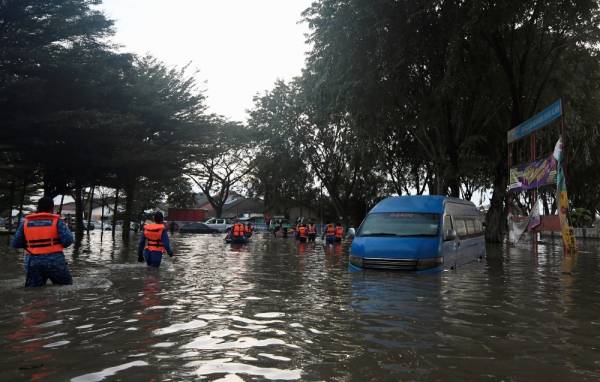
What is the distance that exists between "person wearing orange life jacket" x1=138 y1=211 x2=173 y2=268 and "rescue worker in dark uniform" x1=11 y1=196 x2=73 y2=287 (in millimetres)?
3150

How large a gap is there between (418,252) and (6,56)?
1556 cm

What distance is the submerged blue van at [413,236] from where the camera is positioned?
12062 millimetres

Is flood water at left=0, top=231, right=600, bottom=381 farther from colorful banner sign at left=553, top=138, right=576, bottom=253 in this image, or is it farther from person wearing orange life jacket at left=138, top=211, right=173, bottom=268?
colorful banner sign at left=553, top=138, right=576, bottom=253

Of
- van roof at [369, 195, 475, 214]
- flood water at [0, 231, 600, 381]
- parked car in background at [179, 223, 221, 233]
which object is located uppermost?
van roof at [369, 195, 475, 214]

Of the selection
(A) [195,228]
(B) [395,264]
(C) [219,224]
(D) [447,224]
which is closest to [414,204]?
(D) [447,224]

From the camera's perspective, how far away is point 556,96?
2702cm

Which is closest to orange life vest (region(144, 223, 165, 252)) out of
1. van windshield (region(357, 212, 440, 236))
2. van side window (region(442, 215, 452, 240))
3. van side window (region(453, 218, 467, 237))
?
van windshield (region(357, 212, 440, 236))

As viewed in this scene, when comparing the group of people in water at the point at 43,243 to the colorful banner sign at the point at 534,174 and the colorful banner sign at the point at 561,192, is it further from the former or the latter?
the colorful banner sign at the point at 534,174

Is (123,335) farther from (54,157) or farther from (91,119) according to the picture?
(54,157)

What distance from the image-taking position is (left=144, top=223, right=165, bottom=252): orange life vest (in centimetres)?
1221

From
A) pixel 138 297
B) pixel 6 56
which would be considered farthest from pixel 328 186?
pixel 138 297

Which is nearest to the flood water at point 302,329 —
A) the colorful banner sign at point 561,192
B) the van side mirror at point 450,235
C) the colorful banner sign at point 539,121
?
the van side mirror at point 450,235

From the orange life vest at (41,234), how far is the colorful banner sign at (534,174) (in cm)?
1624

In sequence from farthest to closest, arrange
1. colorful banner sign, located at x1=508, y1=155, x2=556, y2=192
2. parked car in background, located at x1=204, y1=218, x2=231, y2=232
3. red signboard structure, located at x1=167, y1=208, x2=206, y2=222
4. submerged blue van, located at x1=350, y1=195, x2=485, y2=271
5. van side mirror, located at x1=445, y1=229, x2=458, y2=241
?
1. red signboard structure, located at x1=167, y1=208, x2=206, y2=222
2. parked car in background, located at x1=204, y1=218, x2=231, y2=232
3. colorful banner sign, located at x1=508, y1=155, x2=556, y2=192
4. van side mirror, located at x1=445, y1=229, x2=458, y2=241
5. submerged blue van, located at x1=350, y1=195, x2=485, y2=271
